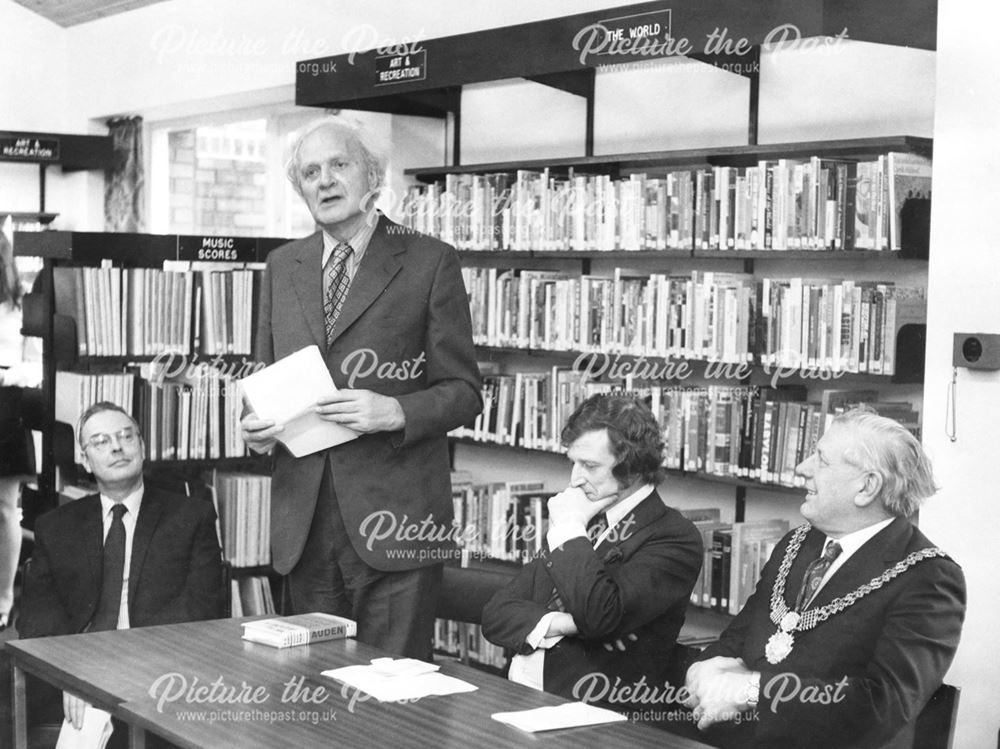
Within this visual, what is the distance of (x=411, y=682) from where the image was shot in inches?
97.7

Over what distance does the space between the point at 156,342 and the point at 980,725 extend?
10.6ft

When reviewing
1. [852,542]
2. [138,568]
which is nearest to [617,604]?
[852,542]

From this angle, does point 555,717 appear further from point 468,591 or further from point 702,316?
point 702,316

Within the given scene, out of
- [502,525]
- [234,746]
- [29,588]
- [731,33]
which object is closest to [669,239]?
[731,33]

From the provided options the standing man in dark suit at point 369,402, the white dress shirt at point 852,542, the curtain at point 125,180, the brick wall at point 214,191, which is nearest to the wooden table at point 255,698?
the standing man in dark suit at point 369,402

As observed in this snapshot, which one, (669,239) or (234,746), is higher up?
(669,239)

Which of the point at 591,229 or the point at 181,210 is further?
the point at 181,210

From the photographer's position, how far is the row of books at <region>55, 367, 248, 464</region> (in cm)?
501

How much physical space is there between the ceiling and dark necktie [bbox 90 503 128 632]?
4961 millimetres

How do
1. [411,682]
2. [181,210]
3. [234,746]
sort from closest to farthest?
[234,746]
[411,682]
[181,210]

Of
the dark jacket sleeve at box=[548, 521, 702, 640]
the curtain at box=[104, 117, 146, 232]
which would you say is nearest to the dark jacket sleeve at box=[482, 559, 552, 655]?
the dark jacket sleeve at box=[548, 521, 702, 640]

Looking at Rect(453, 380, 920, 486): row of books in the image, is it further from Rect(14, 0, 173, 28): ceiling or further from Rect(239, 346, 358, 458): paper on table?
Rect(14, 0, 173, 28): ceiling

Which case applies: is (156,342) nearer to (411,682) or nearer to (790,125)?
(790,125)

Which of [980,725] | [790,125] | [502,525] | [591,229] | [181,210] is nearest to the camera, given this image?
[980,725]
